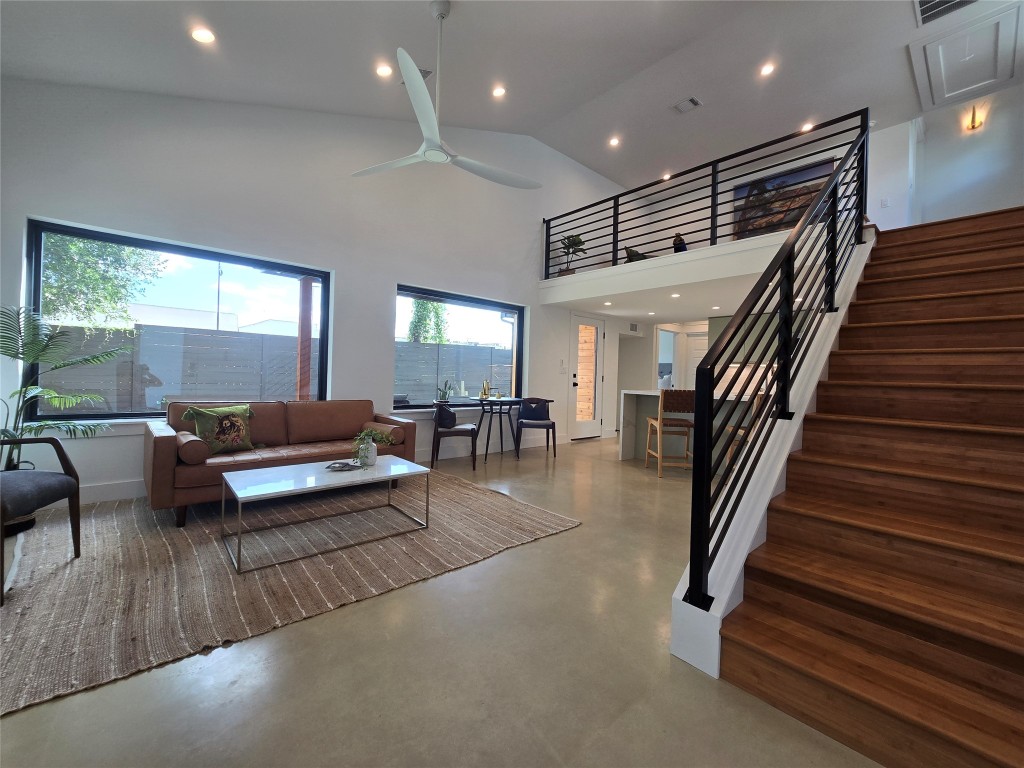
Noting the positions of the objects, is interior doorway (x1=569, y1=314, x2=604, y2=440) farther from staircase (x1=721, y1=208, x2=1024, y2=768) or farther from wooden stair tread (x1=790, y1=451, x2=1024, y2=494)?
wooden stair tread (x1=790, y1=451, x2=1024, y2=494)

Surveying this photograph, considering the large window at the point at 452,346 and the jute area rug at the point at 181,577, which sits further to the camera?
the large window at the point at 452,346

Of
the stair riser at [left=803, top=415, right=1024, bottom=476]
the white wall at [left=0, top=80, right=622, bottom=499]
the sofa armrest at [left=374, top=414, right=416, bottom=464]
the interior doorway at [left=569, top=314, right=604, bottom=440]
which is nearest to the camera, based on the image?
the stair riser at [left=803, top=415, right=1024, bottom=476]

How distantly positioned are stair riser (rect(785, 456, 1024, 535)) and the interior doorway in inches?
199

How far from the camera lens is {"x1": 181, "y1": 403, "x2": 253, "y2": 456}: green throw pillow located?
337 cm

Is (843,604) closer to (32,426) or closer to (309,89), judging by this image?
(32,426)

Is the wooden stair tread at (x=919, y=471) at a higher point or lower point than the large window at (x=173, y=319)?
lower

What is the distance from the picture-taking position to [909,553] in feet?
4.79

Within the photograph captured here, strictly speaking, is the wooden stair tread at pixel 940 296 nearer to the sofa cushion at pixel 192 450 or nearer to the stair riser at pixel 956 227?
the stair riser at pixel 956 227

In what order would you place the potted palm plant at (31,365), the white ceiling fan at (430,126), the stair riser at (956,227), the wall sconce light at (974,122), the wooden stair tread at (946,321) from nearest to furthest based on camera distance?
the wooden stair tread at (946,321) < the white ceiling fan at (430,126) < the stair riser at (956,227) < the potted palm plant at (31,365) < the wall sconce light at (974,122)

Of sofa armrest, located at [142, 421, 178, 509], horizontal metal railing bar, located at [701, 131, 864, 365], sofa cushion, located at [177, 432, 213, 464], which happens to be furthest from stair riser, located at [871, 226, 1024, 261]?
sofa armrest, located at [142, 421, 178, 509]

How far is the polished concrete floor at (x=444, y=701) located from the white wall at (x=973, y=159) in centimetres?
665

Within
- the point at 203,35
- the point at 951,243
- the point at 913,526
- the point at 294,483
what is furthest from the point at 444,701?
the point at 203,35

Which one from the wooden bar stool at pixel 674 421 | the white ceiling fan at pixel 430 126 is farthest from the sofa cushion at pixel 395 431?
the wooden bar stool at pixel 674 421

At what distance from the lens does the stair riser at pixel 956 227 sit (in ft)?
8.87
